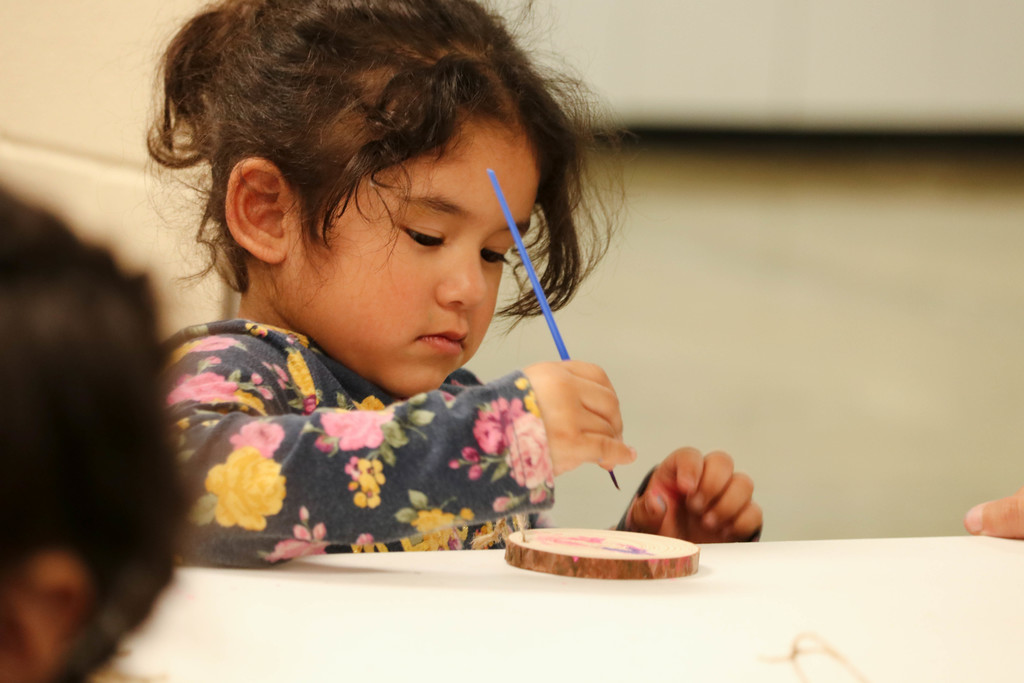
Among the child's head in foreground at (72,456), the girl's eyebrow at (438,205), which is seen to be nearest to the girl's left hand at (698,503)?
the girl's eyebrow at (438,205)

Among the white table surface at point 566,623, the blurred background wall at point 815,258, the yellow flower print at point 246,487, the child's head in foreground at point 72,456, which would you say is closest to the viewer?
the child's head in foreground at point 72,456

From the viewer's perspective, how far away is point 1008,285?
171cm

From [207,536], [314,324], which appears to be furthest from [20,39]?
[207,536]

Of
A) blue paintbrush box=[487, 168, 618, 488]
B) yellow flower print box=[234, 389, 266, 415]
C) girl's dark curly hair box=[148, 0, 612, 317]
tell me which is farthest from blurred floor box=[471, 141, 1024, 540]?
yellow flower print box=[234, 389, 266, 415]

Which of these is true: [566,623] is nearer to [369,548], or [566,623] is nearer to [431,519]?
[431,519]

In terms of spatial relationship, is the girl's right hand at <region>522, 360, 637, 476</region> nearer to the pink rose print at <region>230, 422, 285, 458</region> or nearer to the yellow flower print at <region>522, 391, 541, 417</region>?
the yellow flower print at <region>522, 391, 541, 417</region>

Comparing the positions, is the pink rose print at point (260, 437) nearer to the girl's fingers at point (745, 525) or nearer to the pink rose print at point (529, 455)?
the pink rose print at point (529, 455)

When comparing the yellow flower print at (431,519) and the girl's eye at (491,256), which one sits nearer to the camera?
the yellow flower print at (431,519)

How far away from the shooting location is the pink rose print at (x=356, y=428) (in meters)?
0.44

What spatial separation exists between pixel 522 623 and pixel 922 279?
5.18ft

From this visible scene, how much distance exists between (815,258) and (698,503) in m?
1.17

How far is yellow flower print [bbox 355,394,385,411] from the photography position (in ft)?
2.20

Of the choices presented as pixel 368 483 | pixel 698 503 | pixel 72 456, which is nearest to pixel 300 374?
pixel 368 483

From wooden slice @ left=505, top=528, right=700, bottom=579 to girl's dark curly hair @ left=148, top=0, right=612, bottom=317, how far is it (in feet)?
0.99
